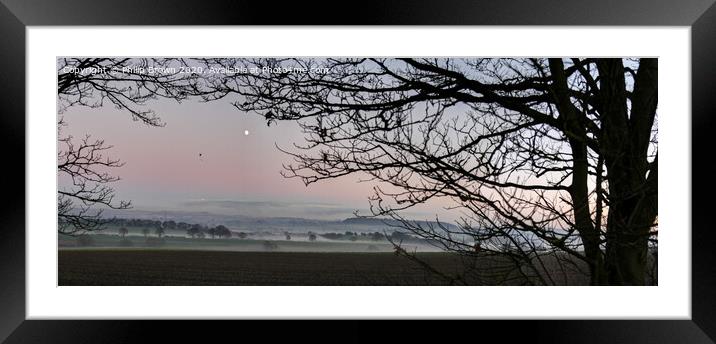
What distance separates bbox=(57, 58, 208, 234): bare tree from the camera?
3.30m

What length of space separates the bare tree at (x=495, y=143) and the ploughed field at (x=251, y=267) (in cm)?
25

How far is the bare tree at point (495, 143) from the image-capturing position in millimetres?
3236

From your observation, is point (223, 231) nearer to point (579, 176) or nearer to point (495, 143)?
point (495, 143)

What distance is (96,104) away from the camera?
131 inches

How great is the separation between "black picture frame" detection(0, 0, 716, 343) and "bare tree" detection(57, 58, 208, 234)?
1200 mm

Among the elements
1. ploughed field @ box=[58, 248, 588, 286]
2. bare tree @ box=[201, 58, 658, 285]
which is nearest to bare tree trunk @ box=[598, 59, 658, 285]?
bare tree @ box=[201, 58, 658, 285]

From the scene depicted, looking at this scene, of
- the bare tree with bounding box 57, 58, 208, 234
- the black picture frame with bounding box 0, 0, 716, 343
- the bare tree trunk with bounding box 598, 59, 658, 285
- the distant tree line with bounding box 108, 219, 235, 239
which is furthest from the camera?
the distant tree line with bounding box 108, 219, 235, 239

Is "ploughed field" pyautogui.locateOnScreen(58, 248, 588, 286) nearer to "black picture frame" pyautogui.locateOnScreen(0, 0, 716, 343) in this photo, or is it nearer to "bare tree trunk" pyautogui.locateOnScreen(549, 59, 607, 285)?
"bare tree trunk" pyautogui.locateOnScreen(549, 59, 607, 285)
